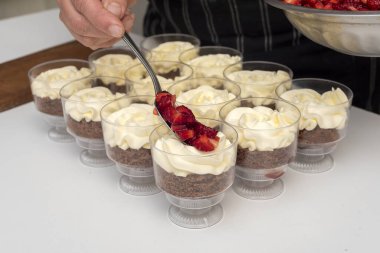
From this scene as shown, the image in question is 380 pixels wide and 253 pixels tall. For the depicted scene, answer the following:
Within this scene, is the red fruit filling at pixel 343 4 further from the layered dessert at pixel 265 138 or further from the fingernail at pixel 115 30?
→ the fingernail at pixel 115 30

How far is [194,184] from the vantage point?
0.80 metres

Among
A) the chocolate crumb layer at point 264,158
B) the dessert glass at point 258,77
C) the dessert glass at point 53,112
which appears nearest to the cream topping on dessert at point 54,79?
the dessert glass at point 53,112

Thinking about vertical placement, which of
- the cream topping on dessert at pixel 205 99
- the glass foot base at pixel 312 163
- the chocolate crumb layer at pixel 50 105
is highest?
the cream topping on dessert at pixel 205 99

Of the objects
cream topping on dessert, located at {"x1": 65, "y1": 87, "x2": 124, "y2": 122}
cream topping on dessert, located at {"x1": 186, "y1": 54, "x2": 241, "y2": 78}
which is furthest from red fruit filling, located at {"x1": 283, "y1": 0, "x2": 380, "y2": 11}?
cream topping on dessert, located at {"x1": 65, "y1": 87, "x2": 124, "y2": 122}

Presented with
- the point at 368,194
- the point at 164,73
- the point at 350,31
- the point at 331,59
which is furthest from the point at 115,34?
the point at 331,59

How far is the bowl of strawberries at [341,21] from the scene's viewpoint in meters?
0.79

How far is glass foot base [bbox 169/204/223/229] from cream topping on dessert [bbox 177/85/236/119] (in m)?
0.17

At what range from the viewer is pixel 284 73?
109cm

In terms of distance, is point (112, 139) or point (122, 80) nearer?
point (112, 139)

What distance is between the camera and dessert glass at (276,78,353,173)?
94 centimetres

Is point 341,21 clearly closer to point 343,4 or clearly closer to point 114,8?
point 343,4

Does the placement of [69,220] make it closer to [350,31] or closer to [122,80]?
[122,80]

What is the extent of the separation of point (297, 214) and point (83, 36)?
1.73 ft

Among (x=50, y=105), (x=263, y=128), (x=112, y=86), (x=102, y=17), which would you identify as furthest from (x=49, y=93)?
(x=263, y=128)
